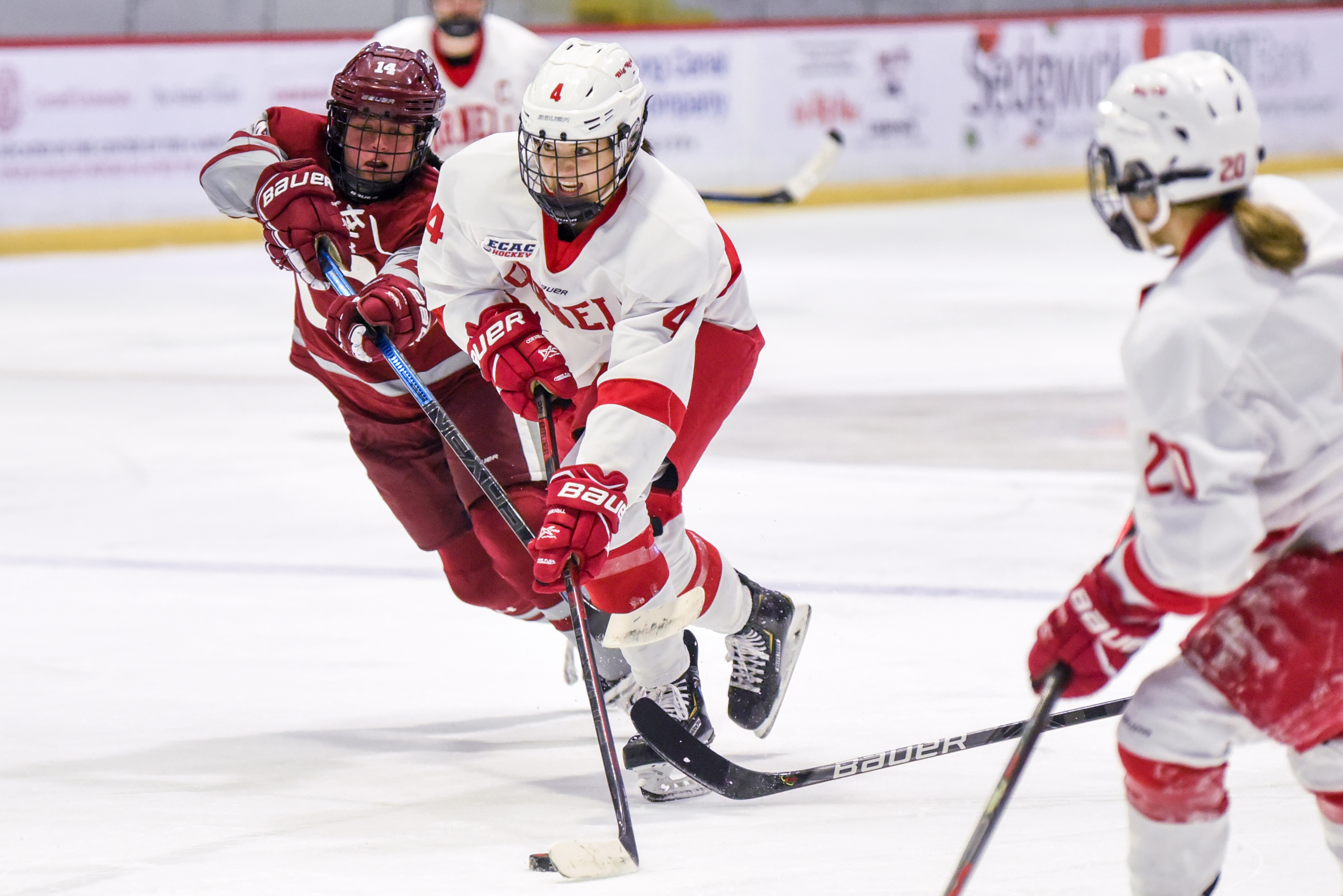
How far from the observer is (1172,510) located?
1.82 metres

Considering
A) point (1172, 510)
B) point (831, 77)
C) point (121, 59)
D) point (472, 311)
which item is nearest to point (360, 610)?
A: point (472, 311)

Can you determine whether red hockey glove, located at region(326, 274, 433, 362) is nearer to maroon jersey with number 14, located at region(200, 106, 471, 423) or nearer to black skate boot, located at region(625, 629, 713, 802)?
maroon jersey with number 14, located at region(200, 106, 471, 423)

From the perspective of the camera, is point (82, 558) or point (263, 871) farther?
point (82, 558)

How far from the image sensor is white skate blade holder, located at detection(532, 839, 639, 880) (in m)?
2.41

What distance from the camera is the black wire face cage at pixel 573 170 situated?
2.62m

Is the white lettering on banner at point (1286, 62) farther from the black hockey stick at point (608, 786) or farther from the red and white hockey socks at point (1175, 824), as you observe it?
the red and white hockey socks at point (1175, 824)

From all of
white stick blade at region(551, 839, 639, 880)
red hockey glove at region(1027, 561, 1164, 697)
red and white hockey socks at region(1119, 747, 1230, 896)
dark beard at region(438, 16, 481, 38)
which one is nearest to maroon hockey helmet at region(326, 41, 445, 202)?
white stick blade at region(551, 839, 639, 880)

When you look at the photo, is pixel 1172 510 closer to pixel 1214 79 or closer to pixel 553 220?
pixel 1214 79

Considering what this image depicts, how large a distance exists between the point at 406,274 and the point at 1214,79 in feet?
5.08

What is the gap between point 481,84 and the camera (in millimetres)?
5586

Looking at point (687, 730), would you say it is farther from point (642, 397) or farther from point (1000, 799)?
point (1000, 799)

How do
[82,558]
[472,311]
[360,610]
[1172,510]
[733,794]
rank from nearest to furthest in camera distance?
[1172,510] → [733,794] → [472,311] → [360,610] → [82,558]

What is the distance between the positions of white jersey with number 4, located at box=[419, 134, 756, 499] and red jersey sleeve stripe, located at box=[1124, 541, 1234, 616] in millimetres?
872

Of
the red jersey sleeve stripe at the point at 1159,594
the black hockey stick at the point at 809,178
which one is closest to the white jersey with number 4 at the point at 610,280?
the red jersey sleeve stripe at the point at 1159,594
